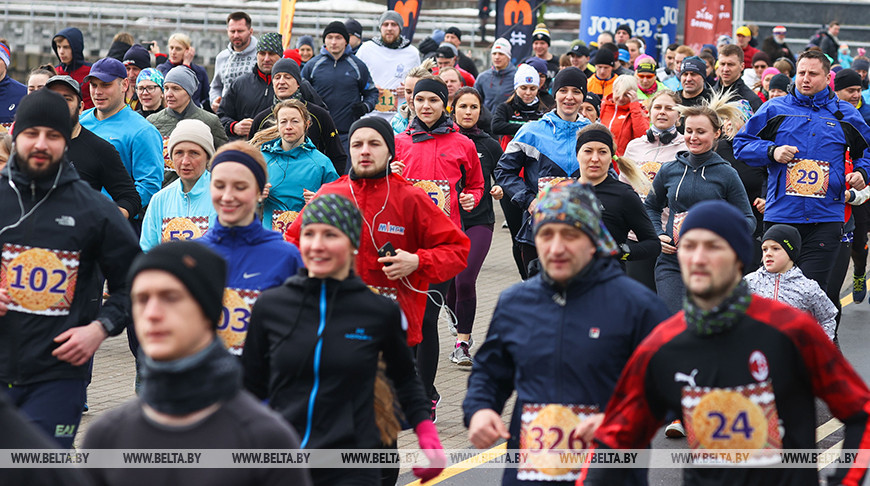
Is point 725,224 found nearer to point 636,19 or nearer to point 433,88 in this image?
point 433,88

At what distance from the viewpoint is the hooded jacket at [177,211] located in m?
6.79

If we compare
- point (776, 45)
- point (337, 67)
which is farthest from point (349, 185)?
point (776, 45)

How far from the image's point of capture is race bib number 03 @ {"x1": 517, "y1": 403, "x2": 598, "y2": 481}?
4340mm

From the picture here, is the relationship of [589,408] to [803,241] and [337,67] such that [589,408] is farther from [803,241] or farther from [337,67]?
[337,67]

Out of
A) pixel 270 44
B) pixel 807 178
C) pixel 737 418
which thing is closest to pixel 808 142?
pixel 807 178

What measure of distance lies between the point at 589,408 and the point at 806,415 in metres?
0.77

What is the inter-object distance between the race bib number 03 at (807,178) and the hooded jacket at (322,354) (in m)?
5.62

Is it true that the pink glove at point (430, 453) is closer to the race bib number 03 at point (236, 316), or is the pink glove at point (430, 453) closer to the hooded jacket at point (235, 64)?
the race bib number 03 at point (236, 316)

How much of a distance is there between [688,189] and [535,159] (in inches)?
52.9

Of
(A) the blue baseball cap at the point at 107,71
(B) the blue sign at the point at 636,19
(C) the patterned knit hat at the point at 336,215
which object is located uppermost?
(B) the blue sign at the point at 636,19

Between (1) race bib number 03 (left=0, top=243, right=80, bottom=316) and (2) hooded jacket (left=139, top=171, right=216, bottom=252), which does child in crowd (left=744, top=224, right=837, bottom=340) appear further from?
(1) race bib number 03 (left=0, top=243, right=80, bottom=316)

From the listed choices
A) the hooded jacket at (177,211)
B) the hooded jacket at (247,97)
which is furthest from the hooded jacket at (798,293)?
the hooded jacket at (247,97)

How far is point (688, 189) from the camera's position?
8.32 meters

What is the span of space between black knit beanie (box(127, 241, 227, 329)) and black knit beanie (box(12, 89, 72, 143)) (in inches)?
91.0
